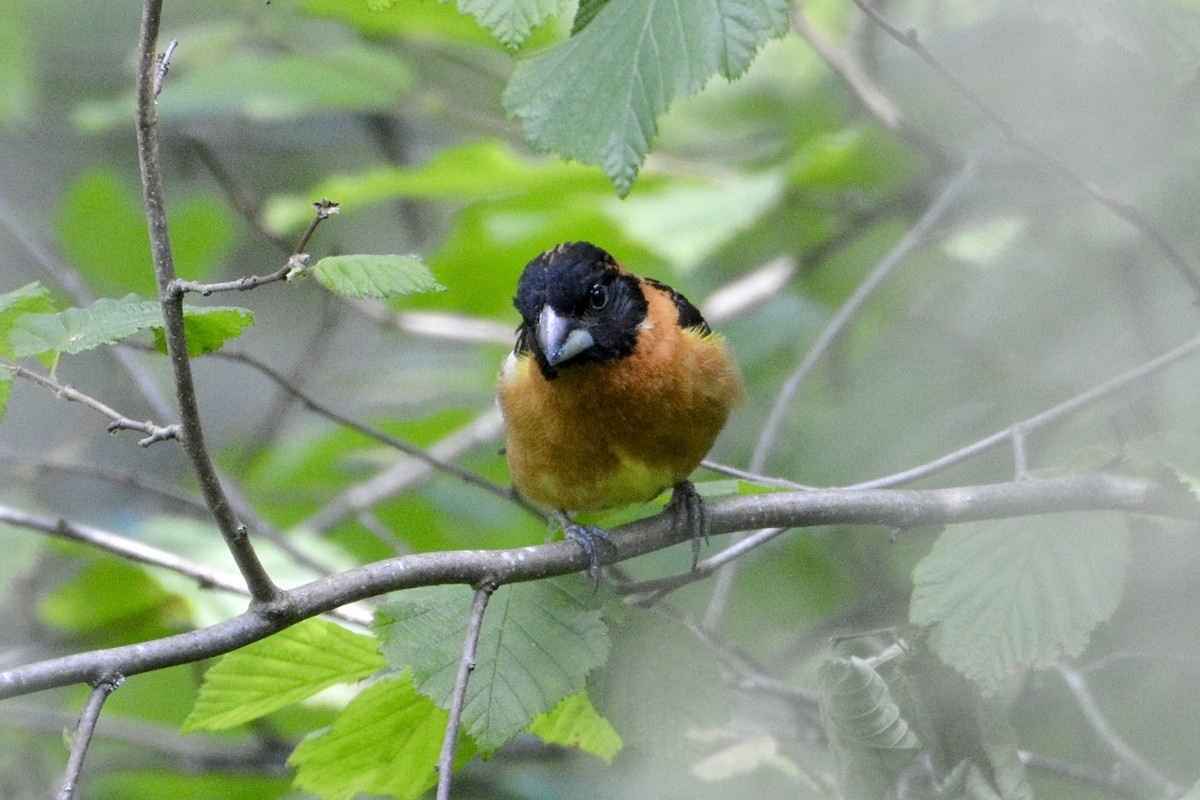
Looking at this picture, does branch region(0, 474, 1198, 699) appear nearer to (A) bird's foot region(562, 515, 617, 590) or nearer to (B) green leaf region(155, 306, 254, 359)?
(A) bird's foot region(562, 515, 617, 590)

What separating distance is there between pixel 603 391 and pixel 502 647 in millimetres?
1209

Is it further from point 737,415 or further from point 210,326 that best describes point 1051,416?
point 737,415

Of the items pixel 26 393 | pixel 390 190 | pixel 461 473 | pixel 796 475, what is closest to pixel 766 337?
pixel 796 475

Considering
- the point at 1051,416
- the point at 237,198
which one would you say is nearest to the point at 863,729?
the point at 1051,416

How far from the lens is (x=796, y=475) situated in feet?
17.1

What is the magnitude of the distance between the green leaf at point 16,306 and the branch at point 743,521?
0.66m

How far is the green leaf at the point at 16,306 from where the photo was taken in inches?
94.8

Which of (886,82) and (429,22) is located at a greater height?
(429,22)

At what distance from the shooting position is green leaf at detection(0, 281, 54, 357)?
241 cm

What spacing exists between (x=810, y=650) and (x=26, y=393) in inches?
324

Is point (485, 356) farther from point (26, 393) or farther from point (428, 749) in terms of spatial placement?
point (26, 393)

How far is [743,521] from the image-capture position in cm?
298

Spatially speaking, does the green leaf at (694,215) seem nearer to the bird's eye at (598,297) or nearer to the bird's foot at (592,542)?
the bird's eye at (598,297)

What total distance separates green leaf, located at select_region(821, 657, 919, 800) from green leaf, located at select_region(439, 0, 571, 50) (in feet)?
4.80
